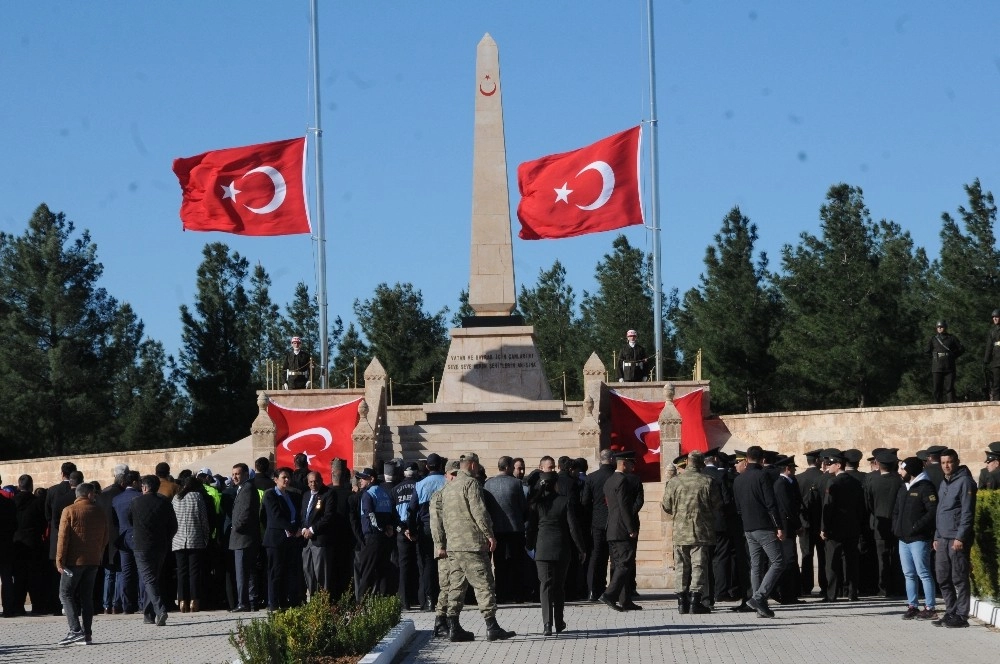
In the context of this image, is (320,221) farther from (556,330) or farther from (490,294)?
(556,330)

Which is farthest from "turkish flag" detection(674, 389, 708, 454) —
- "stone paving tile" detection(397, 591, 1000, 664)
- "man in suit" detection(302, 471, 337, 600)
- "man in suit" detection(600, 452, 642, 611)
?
"man in suit" detection(302, 471, 337, 600)

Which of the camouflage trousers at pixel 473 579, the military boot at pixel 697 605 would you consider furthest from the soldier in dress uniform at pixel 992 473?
the camouflage trousers at pixel 473 579

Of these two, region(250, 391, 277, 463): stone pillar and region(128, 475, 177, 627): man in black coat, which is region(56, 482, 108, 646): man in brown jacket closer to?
region(128, 475, 177, 627): man in black coat

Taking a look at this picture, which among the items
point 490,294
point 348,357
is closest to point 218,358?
point 348,357

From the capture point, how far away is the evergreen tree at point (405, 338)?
51.6 metres

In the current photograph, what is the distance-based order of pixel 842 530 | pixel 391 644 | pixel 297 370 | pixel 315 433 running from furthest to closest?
pixel 297 370
pixel 315 433
pixel 842 530
pixel 391 644

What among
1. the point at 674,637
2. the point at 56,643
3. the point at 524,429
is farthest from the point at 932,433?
the point at 56,643

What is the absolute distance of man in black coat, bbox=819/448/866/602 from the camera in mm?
16391

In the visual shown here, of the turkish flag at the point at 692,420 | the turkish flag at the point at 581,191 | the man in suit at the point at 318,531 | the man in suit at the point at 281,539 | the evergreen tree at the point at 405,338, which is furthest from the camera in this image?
the evergreen tree at the point at 405,338

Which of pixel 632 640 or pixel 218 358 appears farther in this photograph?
pixel 218 358

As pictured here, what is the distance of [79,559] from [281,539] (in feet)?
8.77

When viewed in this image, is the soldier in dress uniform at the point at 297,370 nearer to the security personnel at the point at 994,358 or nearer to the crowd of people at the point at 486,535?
the security personnel at the point at 994,358

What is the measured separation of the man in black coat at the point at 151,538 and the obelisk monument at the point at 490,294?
16.2 metres

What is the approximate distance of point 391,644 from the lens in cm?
1136
